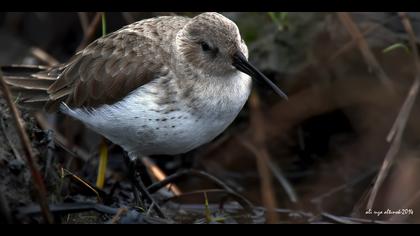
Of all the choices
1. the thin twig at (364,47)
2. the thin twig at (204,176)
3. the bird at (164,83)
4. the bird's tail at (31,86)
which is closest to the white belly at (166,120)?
the bird at (164,83)

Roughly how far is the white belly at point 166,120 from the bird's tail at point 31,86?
591 millimetres

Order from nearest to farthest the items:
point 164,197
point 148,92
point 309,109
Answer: point 148,92 → point 164,197 → point 309,109

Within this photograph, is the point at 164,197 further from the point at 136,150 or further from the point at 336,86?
the point at 336,86

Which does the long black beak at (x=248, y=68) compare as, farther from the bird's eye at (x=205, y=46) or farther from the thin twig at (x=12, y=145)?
the thin twig at (x=12, y=145)

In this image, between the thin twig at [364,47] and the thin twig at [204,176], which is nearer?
the thin twig at [204,176]

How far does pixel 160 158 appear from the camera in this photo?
6.48 meters

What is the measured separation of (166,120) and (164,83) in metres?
0.26

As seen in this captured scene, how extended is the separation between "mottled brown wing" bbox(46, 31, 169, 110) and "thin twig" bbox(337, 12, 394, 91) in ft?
6.38

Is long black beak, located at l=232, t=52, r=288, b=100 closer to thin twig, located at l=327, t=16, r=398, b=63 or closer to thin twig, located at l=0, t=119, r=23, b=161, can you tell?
thin twig, located at l=0, t=119, r=23, b=161

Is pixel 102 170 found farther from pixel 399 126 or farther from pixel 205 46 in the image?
pixel 399 126

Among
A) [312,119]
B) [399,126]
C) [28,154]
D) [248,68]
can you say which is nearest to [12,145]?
[28,154]

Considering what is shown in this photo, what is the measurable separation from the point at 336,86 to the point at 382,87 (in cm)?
40

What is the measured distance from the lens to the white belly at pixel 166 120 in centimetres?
431
